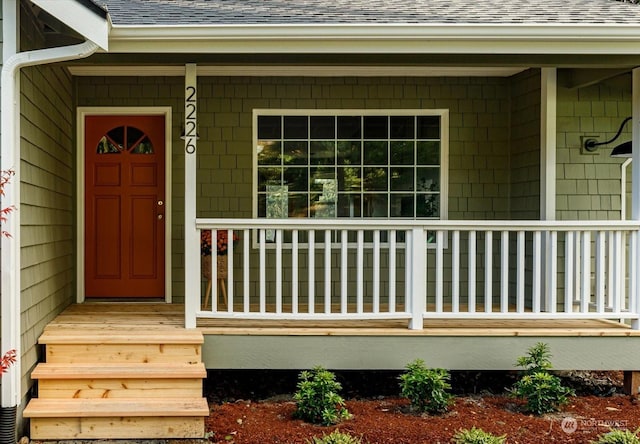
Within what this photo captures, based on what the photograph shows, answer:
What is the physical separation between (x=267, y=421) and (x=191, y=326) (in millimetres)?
881

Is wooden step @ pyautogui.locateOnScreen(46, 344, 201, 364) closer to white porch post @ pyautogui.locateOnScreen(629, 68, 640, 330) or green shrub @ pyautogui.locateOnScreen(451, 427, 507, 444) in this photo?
green shrub @ pyautogui.locateOnScreen(451, 427, 507, 444)

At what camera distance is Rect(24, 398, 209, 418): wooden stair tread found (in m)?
3.86

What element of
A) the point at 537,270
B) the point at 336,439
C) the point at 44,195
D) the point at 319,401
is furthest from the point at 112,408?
the point at 537,270

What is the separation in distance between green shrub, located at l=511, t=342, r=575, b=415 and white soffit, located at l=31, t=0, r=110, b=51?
356 cm

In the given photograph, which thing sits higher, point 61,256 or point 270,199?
point 270,199

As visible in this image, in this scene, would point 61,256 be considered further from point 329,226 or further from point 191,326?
point 329,226

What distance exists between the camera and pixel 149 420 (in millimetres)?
3922

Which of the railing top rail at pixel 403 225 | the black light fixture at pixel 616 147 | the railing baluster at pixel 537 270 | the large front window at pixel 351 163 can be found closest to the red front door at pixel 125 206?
the large front window at pixel 351 163

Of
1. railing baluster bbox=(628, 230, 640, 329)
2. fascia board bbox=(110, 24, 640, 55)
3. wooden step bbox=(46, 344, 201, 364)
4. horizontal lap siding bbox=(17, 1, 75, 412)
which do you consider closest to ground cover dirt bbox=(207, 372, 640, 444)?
wooden step bbox=(46, 344, 201, 364)

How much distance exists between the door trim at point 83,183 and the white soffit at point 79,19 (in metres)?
2.17

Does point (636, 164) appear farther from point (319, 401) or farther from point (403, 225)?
point (319, 401)

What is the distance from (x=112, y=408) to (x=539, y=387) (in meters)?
2.84

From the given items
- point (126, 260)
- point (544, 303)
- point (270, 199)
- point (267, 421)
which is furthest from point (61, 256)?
point (544, 303)

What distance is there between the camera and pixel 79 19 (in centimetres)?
372
